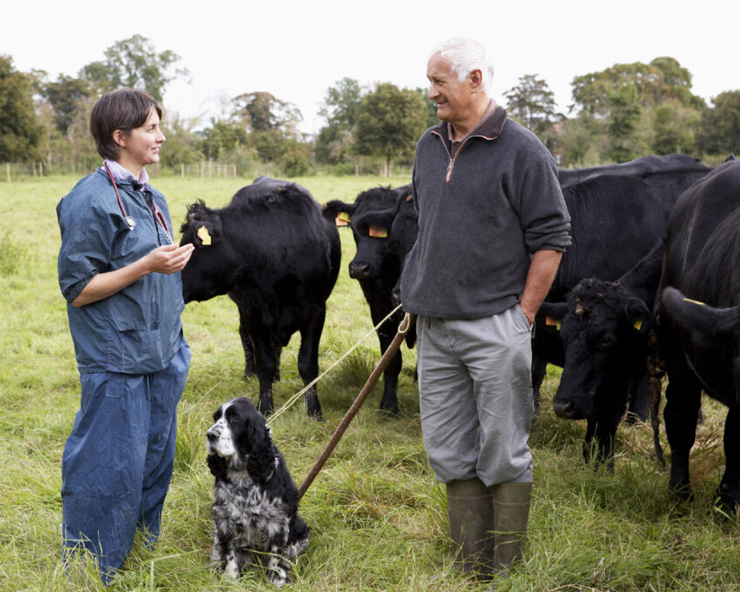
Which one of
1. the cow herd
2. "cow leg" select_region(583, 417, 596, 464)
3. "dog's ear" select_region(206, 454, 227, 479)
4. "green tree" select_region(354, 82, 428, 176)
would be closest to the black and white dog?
"dog's ear" select_region(206, 454, 227, 479)

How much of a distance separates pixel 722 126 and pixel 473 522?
41.8 metres

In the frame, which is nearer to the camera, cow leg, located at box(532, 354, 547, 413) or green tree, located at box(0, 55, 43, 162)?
cow leg, located at box(532, 354, 547, 413)

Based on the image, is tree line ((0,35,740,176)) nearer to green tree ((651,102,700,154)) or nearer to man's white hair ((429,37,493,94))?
green tree ((651,102,700,154))

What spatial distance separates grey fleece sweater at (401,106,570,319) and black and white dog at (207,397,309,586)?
986 mm

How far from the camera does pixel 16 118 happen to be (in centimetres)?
3897

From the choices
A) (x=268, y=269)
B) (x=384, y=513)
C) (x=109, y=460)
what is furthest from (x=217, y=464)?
(x=268, y=269)

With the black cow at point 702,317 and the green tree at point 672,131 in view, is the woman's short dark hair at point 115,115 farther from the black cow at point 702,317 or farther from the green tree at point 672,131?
the green tree at point 672,131

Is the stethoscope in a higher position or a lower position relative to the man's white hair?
lower

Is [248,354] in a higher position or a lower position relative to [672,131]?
lower

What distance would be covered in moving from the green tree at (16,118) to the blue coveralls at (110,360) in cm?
4009

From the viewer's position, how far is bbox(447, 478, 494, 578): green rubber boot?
10.3ft

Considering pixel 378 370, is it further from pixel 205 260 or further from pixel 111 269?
pixel 205 260

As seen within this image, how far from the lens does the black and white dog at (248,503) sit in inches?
126

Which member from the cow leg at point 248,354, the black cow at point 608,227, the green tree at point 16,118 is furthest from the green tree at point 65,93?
the black cow at point 608,227
